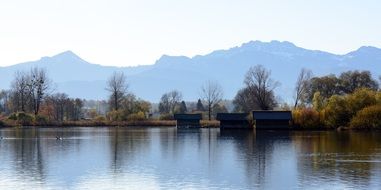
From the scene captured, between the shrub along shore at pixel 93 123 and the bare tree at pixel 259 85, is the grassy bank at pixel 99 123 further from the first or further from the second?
the bare tree at pixel 259 85

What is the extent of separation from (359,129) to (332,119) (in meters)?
5.71

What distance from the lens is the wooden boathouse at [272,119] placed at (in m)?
87.6

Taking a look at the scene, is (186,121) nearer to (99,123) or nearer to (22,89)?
(99,123)

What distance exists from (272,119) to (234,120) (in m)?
7.21

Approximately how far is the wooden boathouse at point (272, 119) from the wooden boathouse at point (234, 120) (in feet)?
12.0

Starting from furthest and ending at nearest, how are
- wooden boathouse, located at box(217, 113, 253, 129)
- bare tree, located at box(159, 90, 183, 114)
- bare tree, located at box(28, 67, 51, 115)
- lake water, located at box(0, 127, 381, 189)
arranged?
bare tree, located at box(159, 90, 183, 114) < bare tree, located at box(28, 67, 51, 115) < wooden boathouse, located at box(217, 113, 253, 129) < lake water, located at box(0, 127, 381, 189)

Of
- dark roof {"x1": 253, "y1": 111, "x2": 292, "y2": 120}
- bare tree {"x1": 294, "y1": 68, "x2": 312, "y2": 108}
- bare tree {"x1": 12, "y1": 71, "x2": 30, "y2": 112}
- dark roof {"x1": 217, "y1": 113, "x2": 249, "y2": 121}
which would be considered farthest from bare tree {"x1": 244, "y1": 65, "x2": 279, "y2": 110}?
bare tree {"x1": 12, "y1": 71, "x2": 30, "y2": 112}

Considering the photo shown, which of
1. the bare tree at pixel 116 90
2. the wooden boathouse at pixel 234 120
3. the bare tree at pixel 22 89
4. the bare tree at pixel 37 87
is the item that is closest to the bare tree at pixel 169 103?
the bare tree at pixel 116 90

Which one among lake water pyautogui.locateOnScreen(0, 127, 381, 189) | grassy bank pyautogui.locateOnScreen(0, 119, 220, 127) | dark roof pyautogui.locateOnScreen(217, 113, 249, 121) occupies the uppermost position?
dark roof pyautogui.locateOnScreen(217, 113, 249, 121)

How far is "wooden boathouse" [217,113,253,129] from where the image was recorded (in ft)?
304

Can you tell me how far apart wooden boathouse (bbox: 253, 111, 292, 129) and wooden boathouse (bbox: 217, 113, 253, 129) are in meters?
3.66

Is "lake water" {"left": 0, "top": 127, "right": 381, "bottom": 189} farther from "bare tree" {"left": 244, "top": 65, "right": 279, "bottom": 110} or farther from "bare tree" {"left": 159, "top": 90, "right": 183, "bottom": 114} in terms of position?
"bare tree" {"left": 159, "top": 90, "right": 183, "bottom": 114}

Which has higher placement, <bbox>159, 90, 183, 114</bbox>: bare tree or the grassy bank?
<bbox>159, 90, 183, 114</bbox>: bare tree

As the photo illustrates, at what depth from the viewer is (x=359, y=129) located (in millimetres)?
78062
